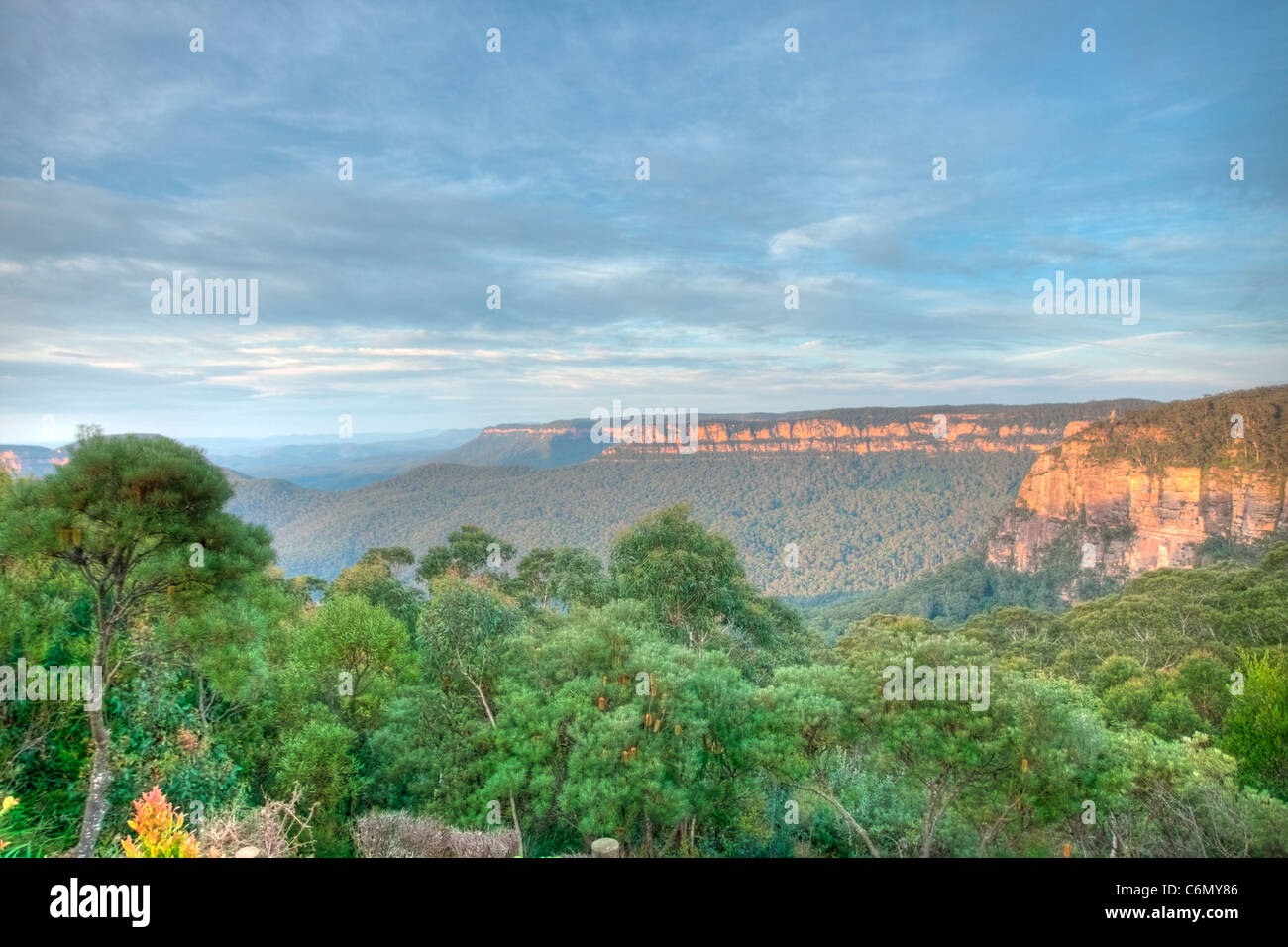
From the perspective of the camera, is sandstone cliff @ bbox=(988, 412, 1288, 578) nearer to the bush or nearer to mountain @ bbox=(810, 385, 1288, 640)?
mountain @ bbox=(810, 385, 1288, 640)

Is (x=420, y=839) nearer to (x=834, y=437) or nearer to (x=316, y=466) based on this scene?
(x=834, y=437)

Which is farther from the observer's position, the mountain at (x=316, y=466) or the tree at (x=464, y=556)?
the mountain at (x=316, y=466)

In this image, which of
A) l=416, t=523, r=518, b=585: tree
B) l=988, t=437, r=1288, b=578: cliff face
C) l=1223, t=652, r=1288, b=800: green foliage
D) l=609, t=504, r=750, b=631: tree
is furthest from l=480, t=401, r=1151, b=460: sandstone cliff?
l=1223, t=652, r=1288, b=800: green foliage

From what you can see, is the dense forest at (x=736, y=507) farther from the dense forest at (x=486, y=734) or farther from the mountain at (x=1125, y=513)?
the dense forest at (x=486, y=734)

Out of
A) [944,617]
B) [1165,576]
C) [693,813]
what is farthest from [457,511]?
[693,813]

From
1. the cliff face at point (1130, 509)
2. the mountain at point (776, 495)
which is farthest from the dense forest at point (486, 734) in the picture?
the mountain at point (776, 495)
